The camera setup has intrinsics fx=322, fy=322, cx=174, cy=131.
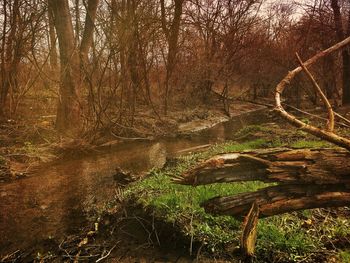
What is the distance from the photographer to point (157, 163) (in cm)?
862

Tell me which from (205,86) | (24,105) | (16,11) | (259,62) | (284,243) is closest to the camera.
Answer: (284,243)

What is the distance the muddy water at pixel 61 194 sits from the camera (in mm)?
4688

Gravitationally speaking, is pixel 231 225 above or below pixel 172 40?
→ below

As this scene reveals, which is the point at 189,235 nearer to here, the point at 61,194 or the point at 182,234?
the point at 182,234

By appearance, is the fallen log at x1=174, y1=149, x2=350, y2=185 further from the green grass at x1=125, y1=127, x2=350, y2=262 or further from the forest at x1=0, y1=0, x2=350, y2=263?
the green grass at x1=125, y1=127, x2=350, y2=262

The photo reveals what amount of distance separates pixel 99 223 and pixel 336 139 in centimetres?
336

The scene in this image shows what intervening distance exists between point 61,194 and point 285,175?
4497mm

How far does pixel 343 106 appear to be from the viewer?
13766 millimetres

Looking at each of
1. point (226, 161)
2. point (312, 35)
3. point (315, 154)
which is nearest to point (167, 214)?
point (226, 161)

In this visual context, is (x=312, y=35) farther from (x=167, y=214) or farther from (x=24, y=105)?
(x=167, y=214)

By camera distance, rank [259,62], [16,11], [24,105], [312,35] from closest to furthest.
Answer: [16,11], [24,105], [312,35], [259,62]

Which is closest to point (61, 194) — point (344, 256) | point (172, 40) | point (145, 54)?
point (344, 256)

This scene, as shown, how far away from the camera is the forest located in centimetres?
342

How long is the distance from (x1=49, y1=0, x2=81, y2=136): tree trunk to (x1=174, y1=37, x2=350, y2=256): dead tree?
23.7 feet
